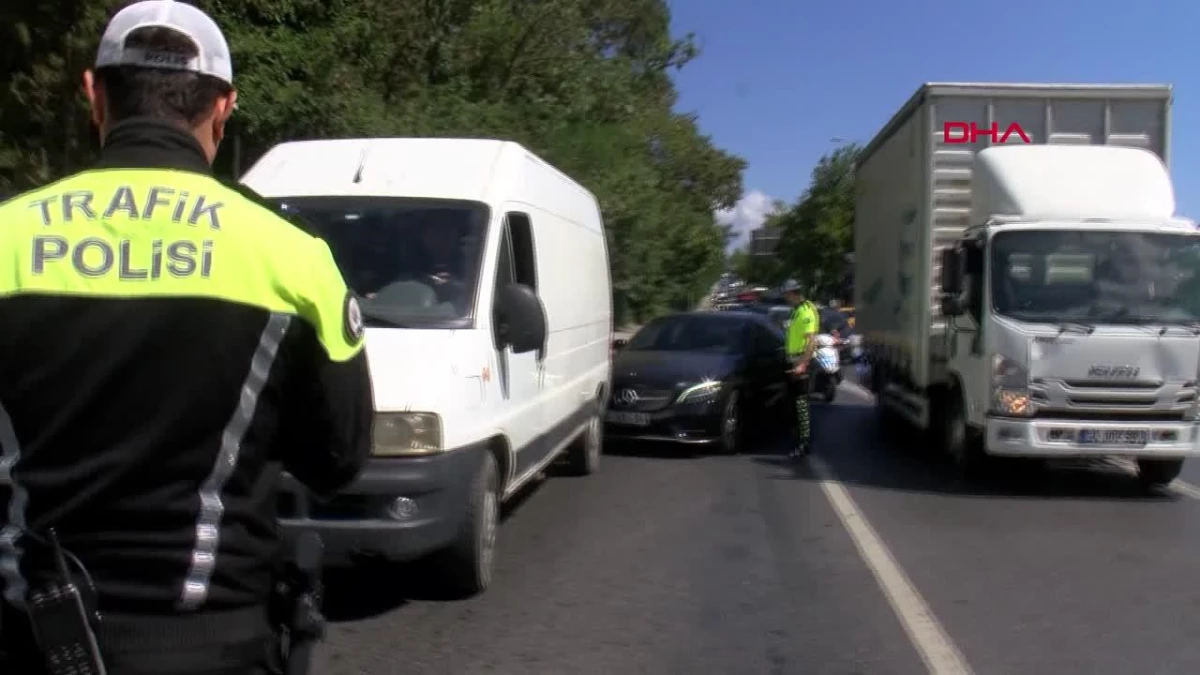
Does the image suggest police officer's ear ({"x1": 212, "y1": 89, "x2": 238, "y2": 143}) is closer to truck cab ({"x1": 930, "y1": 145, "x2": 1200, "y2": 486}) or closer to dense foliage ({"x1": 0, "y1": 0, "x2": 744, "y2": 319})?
truck cab ({"x1": 930, "y1": 145, "x2": 1200, "y2": 486})

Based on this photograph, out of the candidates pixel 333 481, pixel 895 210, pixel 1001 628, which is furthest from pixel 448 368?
pixel 895 210

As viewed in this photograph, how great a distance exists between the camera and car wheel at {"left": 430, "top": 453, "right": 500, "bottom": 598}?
21.9ft

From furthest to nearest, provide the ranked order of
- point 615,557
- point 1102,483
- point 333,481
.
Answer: point 1102,483 < point 615,557 < point 333,481

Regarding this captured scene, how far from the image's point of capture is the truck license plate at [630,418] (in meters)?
12.8

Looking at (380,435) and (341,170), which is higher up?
(341,170)

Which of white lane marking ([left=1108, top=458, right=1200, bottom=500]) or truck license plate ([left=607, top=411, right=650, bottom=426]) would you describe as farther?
truck license plate ([left=607, top=411, right=650, bottom=426])

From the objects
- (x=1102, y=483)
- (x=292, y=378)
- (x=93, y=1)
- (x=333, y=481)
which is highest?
(x=93, y=1)

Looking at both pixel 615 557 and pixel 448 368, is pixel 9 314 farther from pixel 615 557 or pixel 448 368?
pixel 615 557

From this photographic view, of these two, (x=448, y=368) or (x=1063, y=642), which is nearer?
(x=1063, y=642)

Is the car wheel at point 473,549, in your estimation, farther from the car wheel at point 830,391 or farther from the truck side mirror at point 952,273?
the car wheel at point 830,391

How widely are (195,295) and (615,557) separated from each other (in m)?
6.26

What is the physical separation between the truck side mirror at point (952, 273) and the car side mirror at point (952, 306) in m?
0.10

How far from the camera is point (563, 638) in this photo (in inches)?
246

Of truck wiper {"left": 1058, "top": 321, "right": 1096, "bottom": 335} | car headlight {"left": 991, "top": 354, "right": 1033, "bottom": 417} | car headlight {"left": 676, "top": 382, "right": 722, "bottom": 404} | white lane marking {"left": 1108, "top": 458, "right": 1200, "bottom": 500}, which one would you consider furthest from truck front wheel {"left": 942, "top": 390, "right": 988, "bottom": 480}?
car headlight {"left": 676, "top": 382, "right": 722, "bottom": 404}
